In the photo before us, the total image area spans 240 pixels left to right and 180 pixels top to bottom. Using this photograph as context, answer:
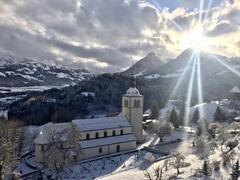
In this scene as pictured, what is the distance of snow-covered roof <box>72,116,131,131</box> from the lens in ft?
161

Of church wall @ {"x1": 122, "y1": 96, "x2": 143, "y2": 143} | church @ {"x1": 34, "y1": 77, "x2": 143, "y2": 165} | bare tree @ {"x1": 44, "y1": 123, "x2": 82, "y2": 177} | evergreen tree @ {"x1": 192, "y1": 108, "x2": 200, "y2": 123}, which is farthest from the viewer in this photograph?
evergreen tree @ {"x1": 192, "y1": 108, "x2": 200, "y2": 123}

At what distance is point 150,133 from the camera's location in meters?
66.9

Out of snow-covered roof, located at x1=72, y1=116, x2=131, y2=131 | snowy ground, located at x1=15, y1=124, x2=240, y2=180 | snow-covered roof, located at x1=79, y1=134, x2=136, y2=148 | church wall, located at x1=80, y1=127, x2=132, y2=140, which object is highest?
snow-covered roof, located at x1=72, y1=116, x2=131, y2=131

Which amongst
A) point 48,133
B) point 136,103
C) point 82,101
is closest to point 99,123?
point 48,133

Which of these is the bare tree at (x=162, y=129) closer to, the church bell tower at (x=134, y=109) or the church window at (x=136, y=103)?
the church bell tower at (x=134, y=109)

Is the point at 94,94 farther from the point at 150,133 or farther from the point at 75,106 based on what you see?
the point at 150,133

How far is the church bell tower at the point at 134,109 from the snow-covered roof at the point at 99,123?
6.29 feet

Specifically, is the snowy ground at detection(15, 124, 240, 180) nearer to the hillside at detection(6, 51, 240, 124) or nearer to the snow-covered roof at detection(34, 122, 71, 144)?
the snow-covered roof at detection(34, 122, 71, 144)

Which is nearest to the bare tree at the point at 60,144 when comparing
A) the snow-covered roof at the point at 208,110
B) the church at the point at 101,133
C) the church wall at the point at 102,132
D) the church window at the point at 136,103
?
the church at the point at 101,133

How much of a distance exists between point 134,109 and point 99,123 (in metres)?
9.21

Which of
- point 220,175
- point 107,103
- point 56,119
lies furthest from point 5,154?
point 107,103

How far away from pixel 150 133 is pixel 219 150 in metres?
23.2

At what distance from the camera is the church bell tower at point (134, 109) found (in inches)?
2251

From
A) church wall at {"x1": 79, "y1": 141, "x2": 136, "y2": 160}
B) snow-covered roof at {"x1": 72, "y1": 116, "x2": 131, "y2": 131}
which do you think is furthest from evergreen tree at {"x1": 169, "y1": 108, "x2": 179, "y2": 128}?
church wall at {"x1": 79, "y1": 141, "x2": 136, "y2": 160}
